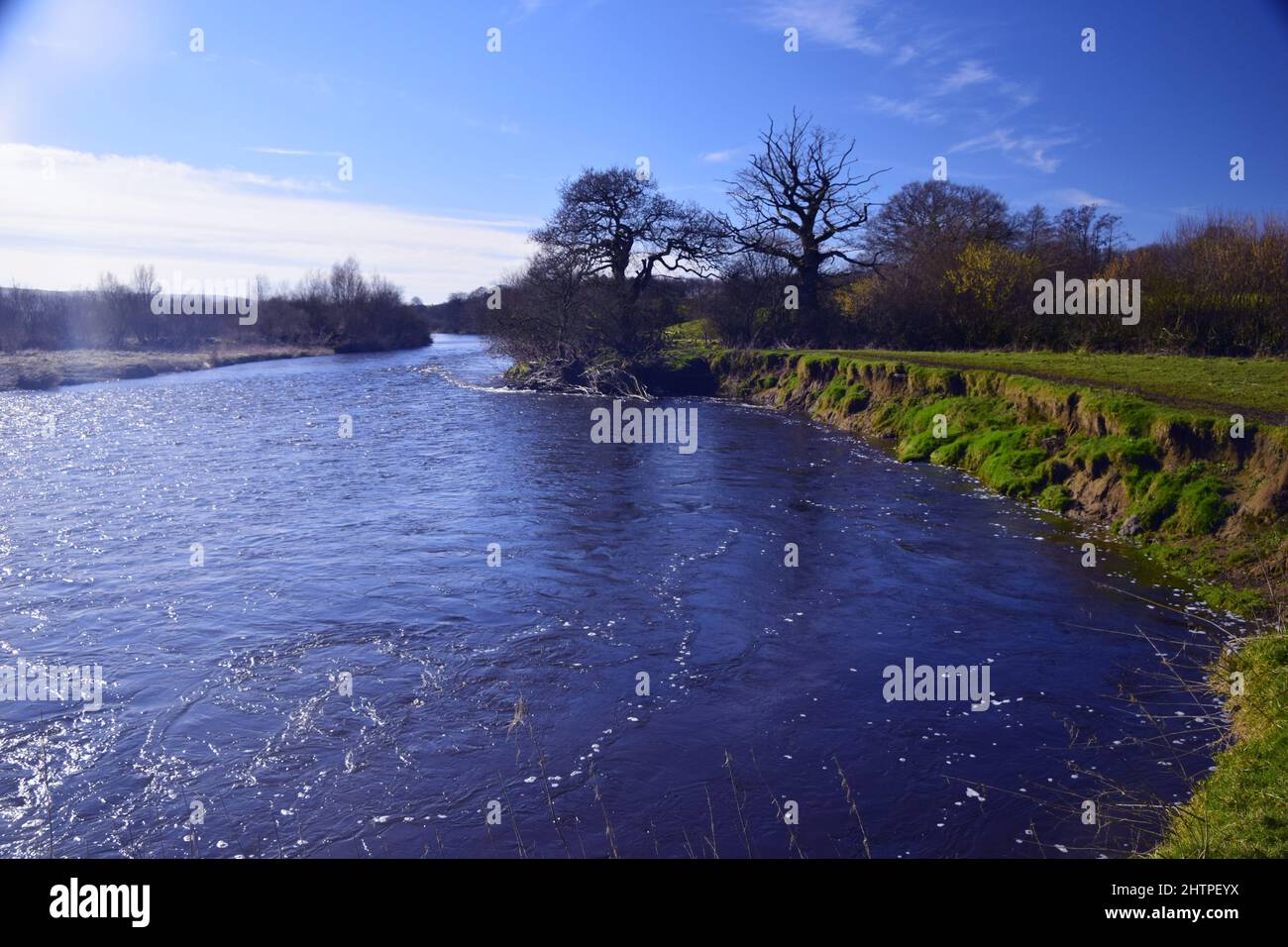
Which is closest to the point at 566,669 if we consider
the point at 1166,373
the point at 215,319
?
the point at 1166,373

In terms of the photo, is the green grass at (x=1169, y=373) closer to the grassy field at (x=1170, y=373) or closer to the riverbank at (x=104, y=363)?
the grassy field at (x=1170, y=373)

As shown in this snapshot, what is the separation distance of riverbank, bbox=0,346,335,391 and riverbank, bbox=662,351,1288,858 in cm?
3764

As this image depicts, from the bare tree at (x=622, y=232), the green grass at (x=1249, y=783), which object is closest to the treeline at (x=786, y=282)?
the bare tree at (x=622, y=232)

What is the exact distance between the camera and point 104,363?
47469 millimetres

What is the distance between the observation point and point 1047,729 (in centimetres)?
762

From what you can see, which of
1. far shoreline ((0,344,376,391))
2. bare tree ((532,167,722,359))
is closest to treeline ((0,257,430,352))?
far shoreline ((0,344,376,391))

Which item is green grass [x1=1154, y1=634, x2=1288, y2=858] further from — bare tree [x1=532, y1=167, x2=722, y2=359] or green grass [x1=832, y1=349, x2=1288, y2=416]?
bare tree [x1=532, y1=167, x2=722, y2=359]

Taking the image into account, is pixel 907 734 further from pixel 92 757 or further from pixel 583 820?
pixel 92 757

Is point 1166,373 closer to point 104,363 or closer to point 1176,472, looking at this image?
point 1176,472

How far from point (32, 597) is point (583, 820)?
8728 millimetres

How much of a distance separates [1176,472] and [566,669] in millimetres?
10450

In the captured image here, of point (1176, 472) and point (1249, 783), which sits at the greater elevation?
point (1176, 472)

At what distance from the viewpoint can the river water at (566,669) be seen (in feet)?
20.7
